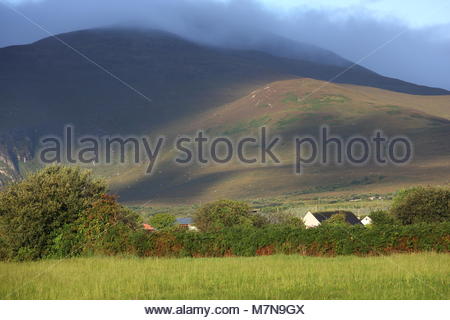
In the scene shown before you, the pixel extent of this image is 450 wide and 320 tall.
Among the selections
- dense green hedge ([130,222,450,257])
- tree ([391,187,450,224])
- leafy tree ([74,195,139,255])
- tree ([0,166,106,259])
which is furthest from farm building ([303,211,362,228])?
tree ([0,166,106,259])

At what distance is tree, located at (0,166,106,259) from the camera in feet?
102

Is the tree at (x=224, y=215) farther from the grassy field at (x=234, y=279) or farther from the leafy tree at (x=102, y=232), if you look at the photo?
the grassy field at (x=234, y=279)

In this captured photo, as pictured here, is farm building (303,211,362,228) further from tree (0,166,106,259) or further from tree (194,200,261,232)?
tree (0,166,106,259)

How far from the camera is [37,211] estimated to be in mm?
31297

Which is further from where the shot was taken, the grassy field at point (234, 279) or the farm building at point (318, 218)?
the farm building at point (318, 218)

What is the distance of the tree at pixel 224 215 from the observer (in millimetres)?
84188

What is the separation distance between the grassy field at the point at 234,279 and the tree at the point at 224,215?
57.7 meters

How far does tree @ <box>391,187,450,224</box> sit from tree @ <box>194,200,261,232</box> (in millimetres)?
20395

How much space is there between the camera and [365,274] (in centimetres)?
2109

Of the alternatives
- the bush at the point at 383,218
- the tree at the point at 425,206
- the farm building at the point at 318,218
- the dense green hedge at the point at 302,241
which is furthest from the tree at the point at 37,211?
the farm building at the point at 318,218

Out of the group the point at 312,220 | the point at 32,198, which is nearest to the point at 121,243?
the point at 32,198

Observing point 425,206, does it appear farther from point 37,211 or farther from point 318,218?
point 318,218
